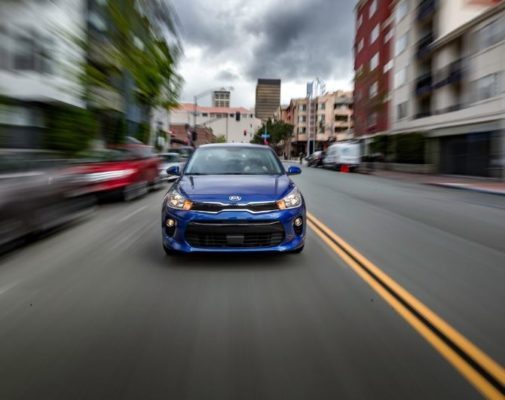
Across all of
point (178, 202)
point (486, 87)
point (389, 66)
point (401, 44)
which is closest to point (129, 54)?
point (178, 202)

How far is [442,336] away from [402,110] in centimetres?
3559

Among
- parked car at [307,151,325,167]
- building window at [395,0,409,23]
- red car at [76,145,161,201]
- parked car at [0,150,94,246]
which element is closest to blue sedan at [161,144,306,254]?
parked car at [0,150,94,246]

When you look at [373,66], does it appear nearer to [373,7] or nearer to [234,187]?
[373,7]

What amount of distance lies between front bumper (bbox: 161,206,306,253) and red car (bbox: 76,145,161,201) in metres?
4.40

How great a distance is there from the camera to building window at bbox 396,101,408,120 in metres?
35.1

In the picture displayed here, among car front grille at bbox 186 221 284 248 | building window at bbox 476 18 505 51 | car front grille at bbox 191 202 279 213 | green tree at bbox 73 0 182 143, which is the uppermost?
building window at bbox 476 18 505 51

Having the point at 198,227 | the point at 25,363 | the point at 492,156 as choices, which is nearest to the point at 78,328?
the point at 25,363

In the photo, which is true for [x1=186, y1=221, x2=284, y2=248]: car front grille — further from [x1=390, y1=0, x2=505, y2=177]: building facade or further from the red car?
[x1=390, y1=0, x2=505, y2=177]: building facade

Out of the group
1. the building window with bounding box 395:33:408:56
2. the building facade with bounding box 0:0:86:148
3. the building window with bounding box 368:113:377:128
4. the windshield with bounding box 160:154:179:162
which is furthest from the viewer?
the building window with bounding box 368:113:377:128

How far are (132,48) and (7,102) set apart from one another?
139cm

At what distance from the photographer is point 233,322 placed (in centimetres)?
331

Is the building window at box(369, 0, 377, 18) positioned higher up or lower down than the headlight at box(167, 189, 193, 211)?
higher up

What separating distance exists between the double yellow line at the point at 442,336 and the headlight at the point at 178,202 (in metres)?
2.03

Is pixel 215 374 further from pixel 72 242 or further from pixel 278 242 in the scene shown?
pixel 72 242
